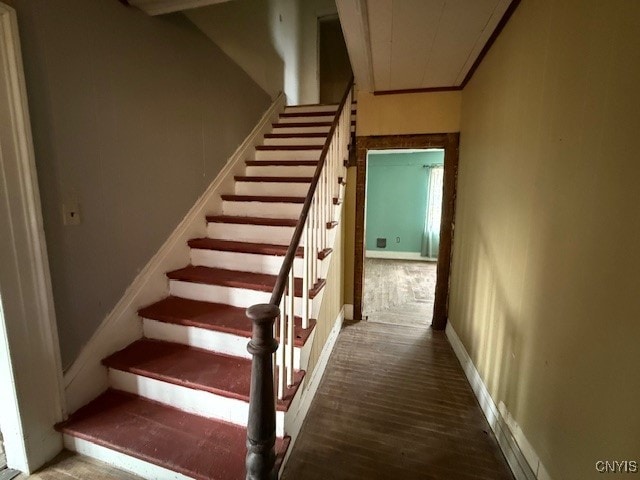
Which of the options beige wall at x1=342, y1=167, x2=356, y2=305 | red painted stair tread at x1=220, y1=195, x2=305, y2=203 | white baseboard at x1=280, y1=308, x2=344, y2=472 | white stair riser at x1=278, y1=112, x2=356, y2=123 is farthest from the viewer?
white stair riser at x1=278, y1=112, x2=356, y2=123

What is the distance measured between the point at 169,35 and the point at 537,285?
2.78m

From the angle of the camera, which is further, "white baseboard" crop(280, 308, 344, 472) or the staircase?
"white baseboard" crop(280, 308, 344, 472)

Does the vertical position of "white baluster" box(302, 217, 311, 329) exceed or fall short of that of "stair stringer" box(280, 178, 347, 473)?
it exceeds it

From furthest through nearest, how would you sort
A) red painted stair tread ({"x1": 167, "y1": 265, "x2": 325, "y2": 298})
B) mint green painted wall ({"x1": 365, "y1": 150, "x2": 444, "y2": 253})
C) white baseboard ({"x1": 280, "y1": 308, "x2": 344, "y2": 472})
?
mint green painted wall ({"x1": 365, "y1": 150, "x2": 444, "y2": 253}), red painted stair tread ({"x1": 167, "y1": 265, "x2": 325, "y2": 298}), white baseboard ({"x1": 280, "y1": 308, "x2": 344, "y2": 472})

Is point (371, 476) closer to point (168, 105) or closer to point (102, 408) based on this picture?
point (102, 408)

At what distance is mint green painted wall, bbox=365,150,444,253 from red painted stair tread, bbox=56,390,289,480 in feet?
19.1

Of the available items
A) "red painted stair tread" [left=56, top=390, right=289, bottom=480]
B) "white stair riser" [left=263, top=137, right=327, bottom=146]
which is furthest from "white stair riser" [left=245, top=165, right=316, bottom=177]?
"red painted stair tread" [left=56, top=390, right=289, bottom=480]

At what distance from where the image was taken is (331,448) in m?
1.58

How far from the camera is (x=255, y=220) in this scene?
2363mm

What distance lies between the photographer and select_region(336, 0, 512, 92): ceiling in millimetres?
1616

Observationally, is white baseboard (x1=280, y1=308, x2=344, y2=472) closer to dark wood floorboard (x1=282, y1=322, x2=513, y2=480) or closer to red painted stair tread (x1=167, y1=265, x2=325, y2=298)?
dark wood floorboard (x1=282, y1=322, x2=513, y2=480)

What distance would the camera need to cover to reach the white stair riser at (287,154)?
295 cm

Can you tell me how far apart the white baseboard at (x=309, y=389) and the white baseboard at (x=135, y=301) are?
1119 millimetres

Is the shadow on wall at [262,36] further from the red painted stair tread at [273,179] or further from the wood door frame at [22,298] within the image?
the wood door frame at [22,298]
